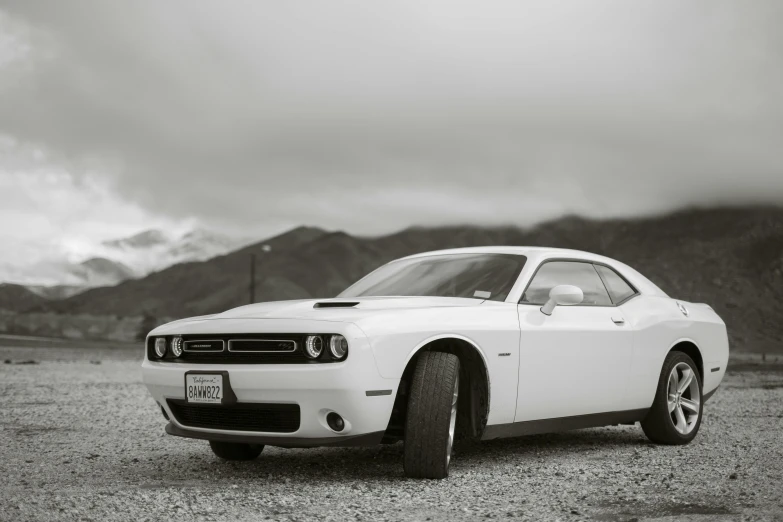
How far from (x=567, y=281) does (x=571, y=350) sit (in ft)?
2.10

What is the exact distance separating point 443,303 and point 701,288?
151 m

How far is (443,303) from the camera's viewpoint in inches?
215

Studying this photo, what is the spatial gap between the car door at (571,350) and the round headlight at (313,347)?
1.42 meters

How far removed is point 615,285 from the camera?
679 cm

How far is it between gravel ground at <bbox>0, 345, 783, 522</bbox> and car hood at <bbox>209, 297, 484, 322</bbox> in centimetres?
97

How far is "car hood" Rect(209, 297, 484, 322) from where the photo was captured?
4938mm

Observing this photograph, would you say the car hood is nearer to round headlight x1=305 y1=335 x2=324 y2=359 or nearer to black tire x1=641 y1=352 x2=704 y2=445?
round headlight x1=305 y1=335 x2=324 y2=359

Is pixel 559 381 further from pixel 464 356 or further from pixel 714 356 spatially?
pixel 714 356

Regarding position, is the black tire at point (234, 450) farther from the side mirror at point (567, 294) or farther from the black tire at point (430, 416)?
the side mirror at point (567, 294)

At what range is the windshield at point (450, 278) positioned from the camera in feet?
19.1

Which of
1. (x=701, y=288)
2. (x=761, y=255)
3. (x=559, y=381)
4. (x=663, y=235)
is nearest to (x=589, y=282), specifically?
(x=559, y=381)

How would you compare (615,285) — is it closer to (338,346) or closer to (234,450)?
(338,346)

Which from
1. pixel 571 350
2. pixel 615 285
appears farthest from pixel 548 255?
pixel 615 285

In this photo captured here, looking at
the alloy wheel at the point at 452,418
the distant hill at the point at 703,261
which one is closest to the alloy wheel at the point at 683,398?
the alloy wheel at the point at 452,418
